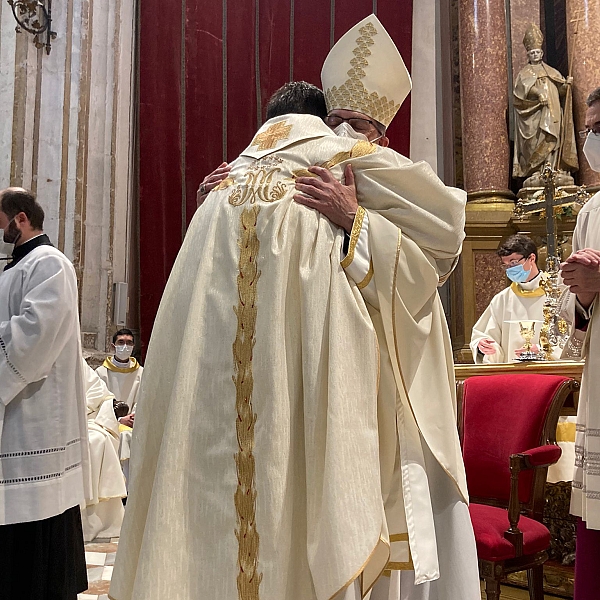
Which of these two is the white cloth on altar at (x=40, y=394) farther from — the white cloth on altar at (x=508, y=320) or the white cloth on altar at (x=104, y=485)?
the white cloth on altar at (x=508, y=320)

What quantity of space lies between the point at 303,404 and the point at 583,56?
625 cm

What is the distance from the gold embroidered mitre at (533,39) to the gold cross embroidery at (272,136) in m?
5.84

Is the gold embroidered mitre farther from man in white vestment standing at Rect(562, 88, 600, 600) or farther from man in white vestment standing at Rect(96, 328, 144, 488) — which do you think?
man in white vestment standing at Rect(562, 88, 600, 600)

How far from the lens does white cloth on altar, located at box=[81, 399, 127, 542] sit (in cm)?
567

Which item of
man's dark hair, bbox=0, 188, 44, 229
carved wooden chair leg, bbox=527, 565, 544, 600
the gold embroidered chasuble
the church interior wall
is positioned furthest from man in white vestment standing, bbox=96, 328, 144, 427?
the gold embroidered chasuble

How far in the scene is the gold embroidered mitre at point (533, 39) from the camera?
7465mm

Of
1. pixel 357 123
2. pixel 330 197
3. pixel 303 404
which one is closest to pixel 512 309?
pixel 357 123

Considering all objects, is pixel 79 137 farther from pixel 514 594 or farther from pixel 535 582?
pixel 535 582

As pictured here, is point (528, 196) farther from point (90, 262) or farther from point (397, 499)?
point (397, 499)

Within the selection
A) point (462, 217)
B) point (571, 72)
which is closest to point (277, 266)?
point (462, 217)

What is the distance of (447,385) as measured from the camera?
2186mm

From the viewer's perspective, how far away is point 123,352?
7105 millimetres

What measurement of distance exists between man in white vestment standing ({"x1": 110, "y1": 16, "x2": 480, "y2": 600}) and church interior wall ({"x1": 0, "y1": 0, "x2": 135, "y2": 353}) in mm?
5172

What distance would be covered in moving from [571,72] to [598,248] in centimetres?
504
